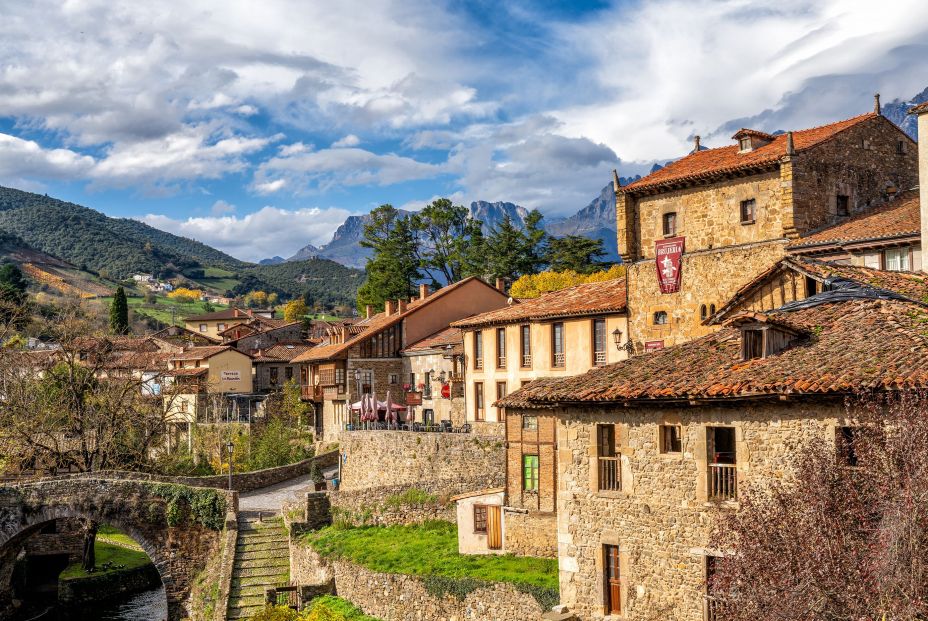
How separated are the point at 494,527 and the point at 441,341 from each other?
2491 cm

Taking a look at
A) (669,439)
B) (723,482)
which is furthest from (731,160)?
(723,482)

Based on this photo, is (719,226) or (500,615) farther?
(719,226)

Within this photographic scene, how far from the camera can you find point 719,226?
110 feet

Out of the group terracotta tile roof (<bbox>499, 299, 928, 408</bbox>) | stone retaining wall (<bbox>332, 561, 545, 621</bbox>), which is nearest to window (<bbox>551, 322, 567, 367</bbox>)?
stone retaining wall (<bbox>332, 561, 545, 621</bbox>)

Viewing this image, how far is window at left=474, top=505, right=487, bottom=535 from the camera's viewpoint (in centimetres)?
2981

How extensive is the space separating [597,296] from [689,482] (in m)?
23.0

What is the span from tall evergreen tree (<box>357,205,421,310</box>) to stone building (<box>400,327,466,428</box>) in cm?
2065

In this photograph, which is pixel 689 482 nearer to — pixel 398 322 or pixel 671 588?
pixel 671 588

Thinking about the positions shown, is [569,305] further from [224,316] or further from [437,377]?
[224,316]

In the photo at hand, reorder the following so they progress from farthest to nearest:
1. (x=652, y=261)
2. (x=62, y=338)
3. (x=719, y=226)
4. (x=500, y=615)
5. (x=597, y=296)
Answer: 1. (x=62, y=338)
2. (x=597, y=296)
3. (x=652, y=261)
4. (x=719, y=226)
5. (x=500, y=615)

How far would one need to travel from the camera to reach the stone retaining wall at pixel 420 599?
2358 cm

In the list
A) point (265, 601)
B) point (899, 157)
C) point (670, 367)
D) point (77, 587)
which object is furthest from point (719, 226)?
point (77, 587)

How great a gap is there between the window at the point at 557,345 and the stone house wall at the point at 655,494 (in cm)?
2065

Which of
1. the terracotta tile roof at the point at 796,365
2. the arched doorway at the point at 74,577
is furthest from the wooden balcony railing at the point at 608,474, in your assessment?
the arched doorway at the point at 74,577
